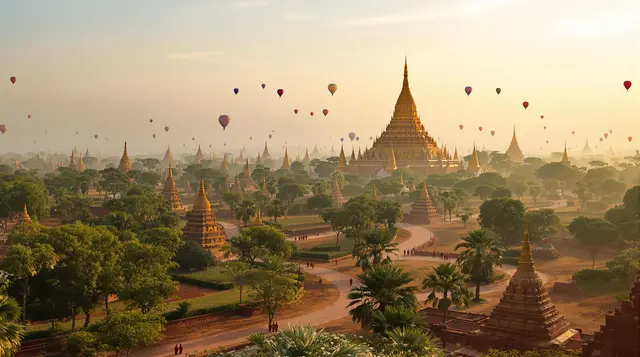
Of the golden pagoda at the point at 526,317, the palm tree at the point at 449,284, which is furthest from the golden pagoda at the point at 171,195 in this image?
the golden pagoda at the point at 526,317

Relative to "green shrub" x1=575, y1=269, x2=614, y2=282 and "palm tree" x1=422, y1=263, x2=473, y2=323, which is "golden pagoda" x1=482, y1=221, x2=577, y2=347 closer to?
"palm tree" x1=422, y1=263, x2=473, y2=323

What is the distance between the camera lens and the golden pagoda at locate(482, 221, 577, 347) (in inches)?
1634

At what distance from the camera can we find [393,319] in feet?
117

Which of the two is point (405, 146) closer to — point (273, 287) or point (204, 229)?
point (204, 229)

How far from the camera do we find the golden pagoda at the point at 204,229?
78.8 metres

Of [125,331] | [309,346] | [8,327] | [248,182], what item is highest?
[248,182]

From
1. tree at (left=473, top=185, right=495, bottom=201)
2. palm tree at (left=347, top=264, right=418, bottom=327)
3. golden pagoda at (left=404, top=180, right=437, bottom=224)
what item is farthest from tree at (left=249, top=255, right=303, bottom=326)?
tree at (left=473, top=185, right=495, bottom=201)

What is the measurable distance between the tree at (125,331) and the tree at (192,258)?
98.0 feet

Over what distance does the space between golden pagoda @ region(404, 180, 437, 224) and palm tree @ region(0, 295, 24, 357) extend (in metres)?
86.5

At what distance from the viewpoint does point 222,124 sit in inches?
4892

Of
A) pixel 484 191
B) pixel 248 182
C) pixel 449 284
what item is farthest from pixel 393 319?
pixel 248 182

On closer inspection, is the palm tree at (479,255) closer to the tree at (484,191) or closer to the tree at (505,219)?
the tree at (505,219)

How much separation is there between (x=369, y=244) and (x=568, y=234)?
41791 mm

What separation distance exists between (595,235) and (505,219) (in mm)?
10167
